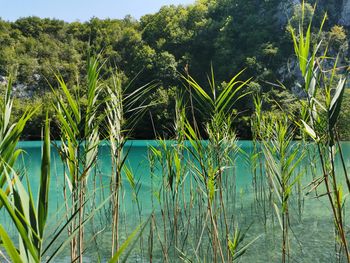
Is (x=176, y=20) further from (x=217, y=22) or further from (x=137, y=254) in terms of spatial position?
(x=137, y=254)

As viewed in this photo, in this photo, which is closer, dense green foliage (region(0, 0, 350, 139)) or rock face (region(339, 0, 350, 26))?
dense green foliage (region(0, 0, 350, 139))

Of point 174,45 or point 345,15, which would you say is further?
point 174,45

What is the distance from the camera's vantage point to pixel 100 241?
511cm

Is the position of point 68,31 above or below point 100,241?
above

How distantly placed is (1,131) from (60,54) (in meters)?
44.1

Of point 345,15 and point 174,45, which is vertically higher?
point 345,15

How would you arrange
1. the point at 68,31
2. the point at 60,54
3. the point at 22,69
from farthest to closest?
1. the point at 68,31
2. the point at 60,54
3. the point at 22,69

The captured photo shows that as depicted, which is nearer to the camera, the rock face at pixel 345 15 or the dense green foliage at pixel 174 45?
the dense green foliage at pixel 174 45

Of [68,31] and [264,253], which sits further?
[68,31]

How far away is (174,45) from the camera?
148 ft

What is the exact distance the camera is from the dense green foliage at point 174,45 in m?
37.2

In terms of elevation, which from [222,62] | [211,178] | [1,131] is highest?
[222,62]

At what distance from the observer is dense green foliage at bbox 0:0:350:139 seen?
37250mm

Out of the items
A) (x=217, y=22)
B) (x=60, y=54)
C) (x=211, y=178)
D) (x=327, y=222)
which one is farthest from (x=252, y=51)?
(x=211, y=178)
